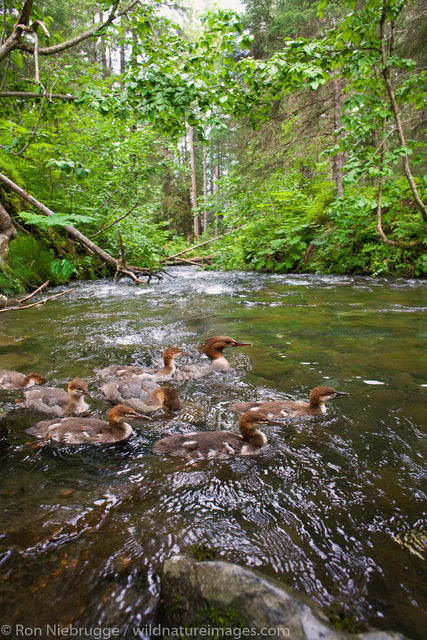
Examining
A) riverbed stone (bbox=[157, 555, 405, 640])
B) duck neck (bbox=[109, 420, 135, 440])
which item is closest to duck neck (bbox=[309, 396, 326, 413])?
duck neck (bbox=[109, 420, 135, 440])

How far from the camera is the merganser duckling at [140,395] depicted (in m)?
3.82

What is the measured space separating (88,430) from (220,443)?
4.34 ft

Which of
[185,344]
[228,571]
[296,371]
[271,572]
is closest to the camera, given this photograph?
[228,571]

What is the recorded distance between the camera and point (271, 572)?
171 cm

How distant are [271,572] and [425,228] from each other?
455 inches

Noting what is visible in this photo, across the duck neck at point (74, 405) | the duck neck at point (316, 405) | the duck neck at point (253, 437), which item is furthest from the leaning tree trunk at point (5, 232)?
the duck neck at point (316, 405)

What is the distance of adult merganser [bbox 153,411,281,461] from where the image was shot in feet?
9.41

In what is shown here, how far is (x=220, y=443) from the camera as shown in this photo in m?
2.93

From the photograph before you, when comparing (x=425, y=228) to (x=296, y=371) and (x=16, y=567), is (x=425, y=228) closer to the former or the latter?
(x=296, y=371)

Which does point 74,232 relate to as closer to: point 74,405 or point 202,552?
point 74,405

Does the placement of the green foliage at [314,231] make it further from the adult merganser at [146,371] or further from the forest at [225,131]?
the adult merganser at [146,371]

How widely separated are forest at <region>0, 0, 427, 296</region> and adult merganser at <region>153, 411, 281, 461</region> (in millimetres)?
1747

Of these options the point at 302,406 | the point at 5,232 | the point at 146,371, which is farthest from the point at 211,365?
the point at 5,232

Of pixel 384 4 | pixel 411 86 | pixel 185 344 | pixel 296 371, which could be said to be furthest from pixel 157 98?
pixel 411 86
